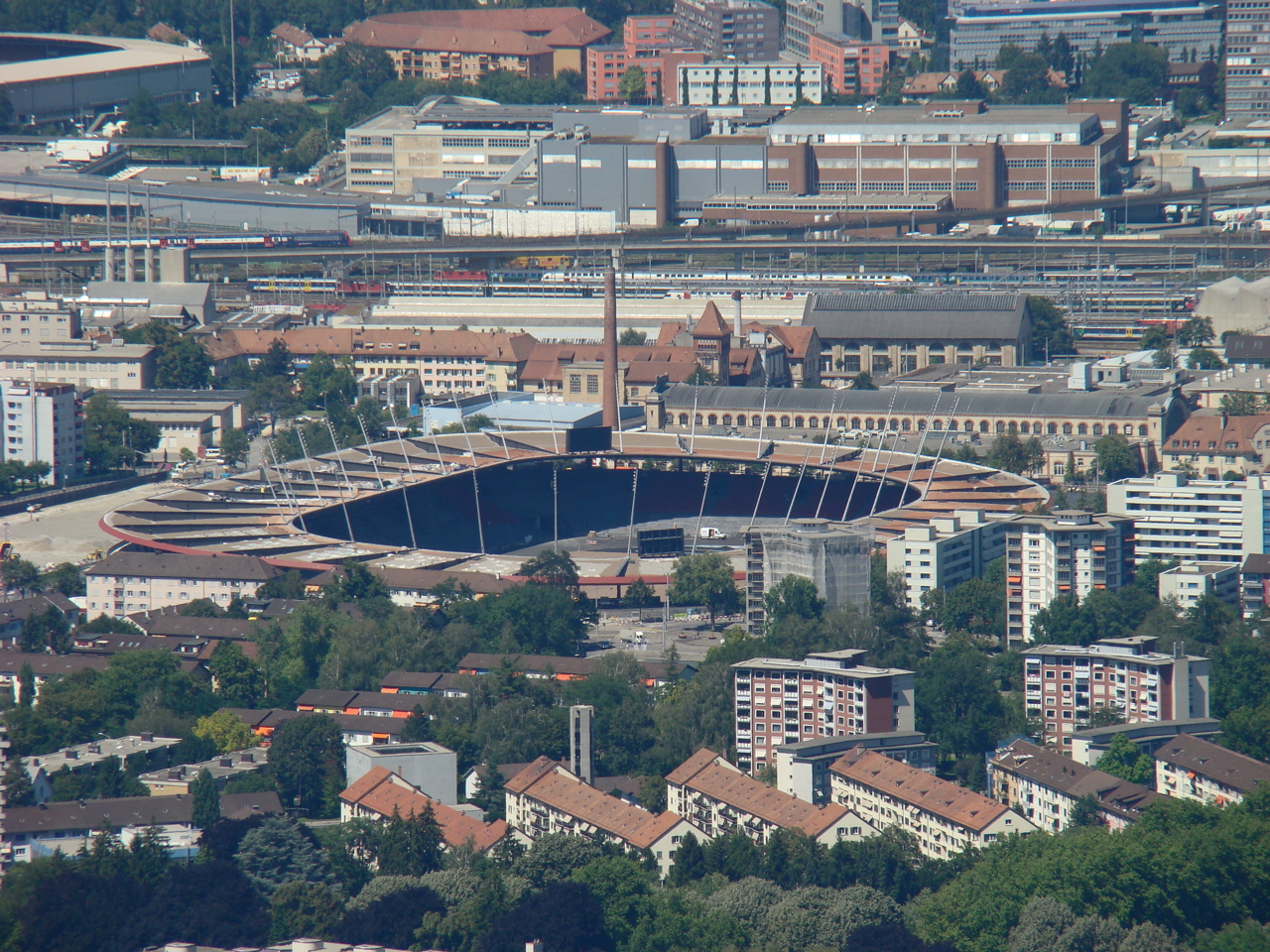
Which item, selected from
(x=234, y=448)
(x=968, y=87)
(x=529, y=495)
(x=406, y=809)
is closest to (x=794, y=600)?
(x=406, y=809)

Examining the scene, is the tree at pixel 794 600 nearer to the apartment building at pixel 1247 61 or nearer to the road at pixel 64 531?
the road at pixel 64 531

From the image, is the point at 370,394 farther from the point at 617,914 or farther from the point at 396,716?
the point at 617,914

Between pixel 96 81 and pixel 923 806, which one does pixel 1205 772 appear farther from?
pixel 96 81

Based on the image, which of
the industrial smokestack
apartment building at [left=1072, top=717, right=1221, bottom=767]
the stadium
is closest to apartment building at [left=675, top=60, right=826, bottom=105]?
the industrial smokestack

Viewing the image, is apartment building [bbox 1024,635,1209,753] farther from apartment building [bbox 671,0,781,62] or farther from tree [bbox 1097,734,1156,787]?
apartment building [bbox 671,0,781,62]

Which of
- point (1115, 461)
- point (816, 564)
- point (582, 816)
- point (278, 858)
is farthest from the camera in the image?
point (1115, 461)

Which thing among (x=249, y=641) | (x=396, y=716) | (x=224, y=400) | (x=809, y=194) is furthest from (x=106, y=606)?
(x=809, y=194)

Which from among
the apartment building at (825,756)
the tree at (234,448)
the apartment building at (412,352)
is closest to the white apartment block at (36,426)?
the tree at (234,448)
